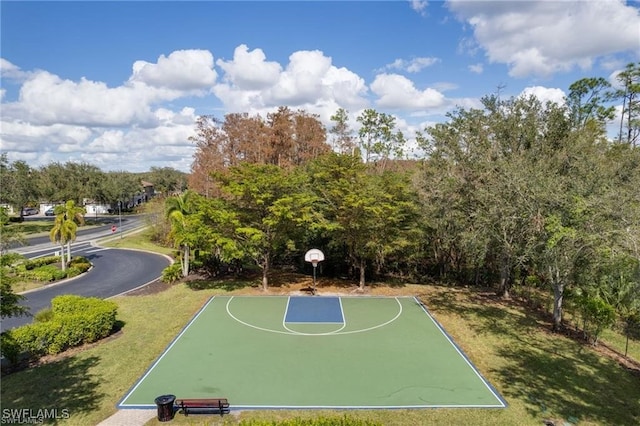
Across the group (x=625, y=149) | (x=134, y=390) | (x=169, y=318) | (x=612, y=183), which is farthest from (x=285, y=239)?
(x=625, y=149)

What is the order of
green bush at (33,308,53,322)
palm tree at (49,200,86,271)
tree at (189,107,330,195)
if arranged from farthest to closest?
tree at (189,107,330,195)
palm tree at (49,200,86,271)
green bush at (33,308,53,322)

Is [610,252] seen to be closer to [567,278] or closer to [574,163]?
[567,278]

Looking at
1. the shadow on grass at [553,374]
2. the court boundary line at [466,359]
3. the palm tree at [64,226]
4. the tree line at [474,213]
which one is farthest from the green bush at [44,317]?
the shadow on grass at [553,374]

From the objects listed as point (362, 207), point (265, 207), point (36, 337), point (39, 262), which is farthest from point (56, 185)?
point (362, 207)

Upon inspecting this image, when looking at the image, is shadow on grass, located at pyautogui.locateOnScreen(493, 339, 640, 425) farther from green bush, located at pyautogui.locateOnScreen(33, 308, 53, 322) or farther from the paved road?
the paved road

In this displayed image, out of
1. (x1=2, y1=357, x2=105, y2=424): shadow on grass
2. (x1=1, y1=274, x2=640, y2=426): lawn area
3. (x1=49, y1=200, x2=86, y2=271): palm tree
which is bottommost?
(x1=2, y1=357, x2=105, y2=424): shadow on grass

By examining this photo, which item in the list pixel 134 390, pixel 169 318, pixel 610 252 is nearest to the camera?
pixel 134 390

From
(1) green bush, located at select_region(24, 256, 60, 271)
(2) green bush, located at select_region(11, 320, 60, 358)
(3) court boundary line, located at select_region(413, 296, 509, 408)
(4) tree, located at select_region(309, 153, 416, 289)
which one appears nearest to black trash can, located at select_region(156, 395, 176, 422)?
(2) green bush, located at select_region(11, 320, 60, 358)

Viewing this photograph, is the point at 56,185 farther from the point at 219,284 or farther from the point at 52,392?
the point at 52,392
